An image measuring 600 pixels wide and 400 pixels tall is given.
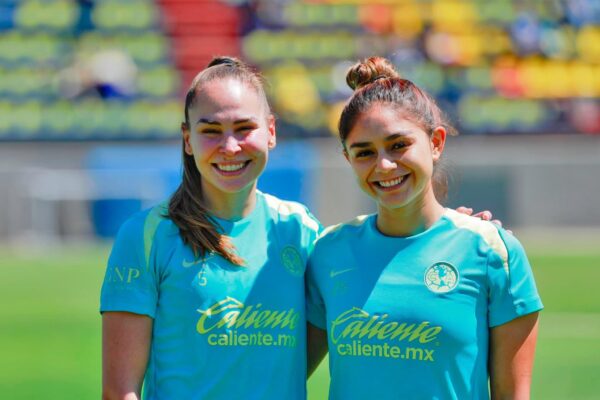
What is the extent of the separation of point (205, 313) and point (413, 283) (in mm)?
631

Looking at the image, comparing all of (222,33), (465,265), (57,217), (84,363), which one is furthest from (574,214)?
(465,265)

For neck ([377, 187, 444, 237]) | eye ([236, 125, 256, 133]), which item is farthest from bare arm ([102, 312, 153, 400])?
neck ([377, 187, 444, 237])

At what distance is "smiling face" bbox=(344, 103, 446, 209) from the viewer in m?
3.41

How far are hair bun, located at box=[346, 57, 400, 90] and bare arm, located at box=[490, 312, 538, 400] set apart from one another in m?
0.87

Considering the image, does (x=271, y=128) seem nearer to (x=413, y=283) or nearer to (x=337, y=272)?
(x=337, y=272)

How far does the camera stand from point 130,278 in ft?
11.1

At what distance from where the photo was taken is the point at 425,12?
20.6m

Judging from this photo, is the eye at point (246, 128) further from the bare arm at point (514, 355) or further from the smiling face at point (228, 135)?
the bare arm at point (514, 355)

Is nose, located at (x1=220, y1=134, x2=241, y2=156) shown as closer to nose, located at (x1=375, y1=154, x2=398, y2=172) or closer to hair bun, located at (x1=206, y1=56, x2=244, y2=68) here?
hair bun, located at (x1=206, y1=56, x2=244, y2=68)

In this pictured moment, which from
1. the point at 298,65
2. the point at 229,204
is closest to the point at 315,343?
the point at 229,204

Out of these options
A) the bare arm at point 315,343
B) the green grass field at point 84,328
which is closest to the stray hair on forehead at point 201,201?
the bare arm at point 315,343

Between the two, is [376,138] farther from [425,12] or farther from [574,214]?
[425,12]

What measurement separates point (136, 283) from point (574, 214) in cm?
1610

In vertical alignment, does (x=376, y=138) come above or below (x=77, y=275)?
below
